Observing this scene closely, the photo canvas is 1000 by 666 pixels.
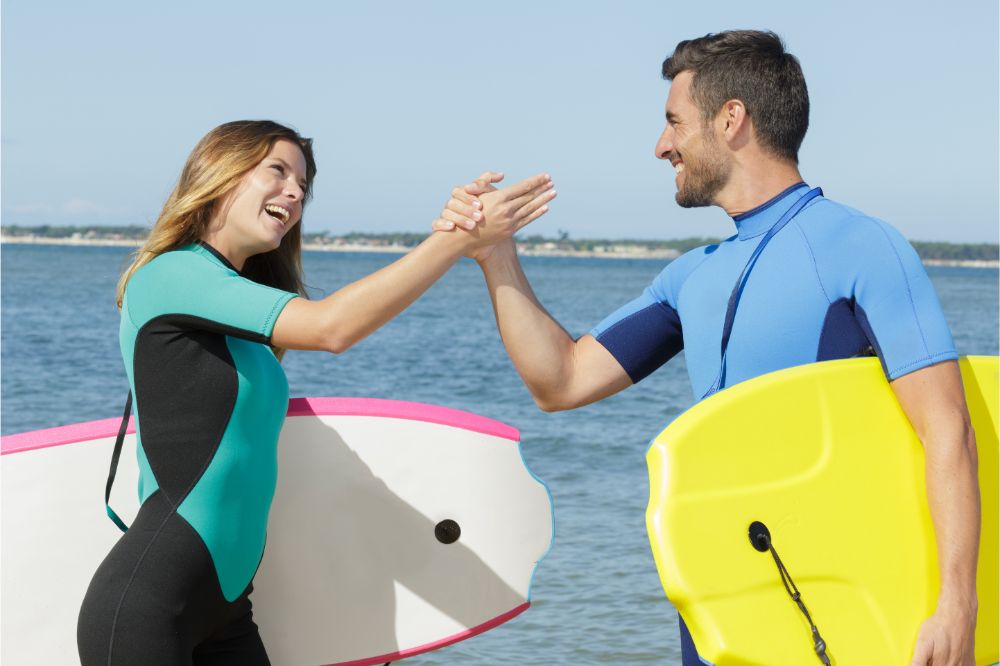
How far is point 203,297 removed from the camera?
2090 millimetres

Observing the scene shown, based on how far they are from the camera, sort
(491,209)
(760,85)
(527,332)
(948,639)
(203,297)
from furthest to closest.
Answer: (527,332) < (491,209) < (760,85) < (203,297) < (948,639)

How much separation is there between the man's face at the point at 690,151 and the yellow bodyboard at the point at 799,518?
46 centimetres

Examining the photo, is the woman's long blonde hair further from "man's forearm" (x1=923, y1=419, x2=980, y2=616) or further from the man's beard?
"man's forearm" (x1=923, y1=419, x2=980, y2=616)

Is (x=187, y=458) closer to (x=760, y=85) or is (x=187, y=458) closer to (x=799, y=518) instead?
(x=799, y=518)

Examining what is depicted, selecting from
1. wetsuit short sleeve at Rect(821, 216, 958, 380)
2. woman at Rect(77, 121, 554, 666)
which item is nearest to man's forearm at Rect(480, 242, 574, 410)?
woman at Rect(77, 121, 554, 666)

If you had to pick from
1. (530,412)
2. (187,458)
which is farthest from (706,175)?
(530,412)

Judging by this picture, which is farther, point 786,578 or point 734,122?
point 734,122

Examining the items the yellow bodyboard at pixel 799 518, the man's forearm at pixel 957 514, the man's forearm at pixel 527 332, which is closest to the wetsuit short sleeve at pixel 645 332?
the man's forearm at pixel 527 332

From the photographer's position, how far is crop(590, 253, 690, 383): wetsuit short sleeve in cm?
252

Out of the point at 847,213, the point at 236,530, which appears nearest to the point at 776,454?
the point at 847,213

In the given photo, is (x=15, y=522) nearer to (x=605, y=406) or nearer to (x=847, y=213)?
(x=847, y=213)

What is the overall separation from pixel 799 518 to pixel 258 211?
1214 mm

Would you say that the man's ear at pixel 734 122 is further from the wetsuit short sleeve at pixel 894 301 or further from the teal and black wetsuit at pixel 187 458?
the teal and black wetsuit at pixel 187 458

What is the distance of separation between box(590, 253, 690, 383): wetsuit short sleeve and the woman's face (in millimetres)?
739
